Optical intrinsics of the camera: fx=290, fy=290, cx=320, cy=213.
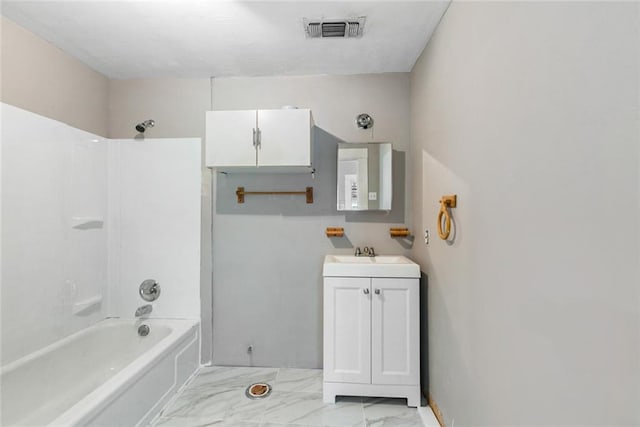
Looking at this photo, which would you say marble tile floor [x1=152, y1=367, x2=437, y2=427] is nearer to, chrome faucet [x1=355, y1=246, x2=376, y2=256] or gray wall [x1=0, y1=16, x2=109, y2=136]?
chrome faucet [x1=355, y1=246, x2=376, y2=256]

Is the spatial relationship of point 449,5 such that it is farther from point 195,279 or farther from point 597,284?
point 195,279

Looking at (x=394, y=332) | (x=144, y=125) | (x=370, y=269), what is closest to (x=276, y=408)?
(x=394, y=332)

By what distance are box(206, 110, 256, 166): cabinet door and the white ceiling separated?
0.46m

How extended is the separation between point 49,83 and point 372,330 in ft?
9.29

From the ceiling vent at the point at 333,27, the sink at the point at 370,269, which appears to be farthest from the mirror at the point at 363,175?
the ceiling vent at the point at 333,27

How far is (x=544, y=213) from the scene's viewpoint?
889mm

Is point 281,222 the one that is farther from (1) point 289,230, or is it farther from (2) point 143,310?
(2) point 143,310

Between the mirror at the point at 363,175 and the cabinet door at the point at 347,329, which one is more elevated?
the mirror at the point at 363,175

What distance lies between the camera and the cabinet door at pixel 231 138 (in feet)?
7.18

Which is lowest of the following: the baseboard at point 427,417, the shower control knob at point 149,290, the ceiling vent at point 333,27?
the baseboard at point 427,417

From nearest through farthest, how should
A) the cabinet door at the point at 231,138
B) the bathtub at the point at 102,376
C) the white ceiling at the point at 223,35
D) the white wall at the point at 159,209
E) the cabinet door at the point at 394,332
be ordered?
the bathtub at the point at 102,376 < the white ceiling at the point at 223,35 < the cabinet door at the point at 394,332 < the cabinet door at the point at 231,138 < the white wall at the point at 159,209

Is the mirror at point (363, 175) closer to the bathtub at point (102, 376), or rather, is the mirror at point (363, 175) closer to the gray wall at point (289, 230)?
the gray wall at point (289, 230)

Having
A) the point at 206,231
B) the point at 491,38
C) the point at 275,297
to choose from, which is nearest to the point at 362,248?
the point at 275,297

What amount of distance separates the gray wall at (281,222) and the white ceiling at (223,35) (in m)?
0.17
